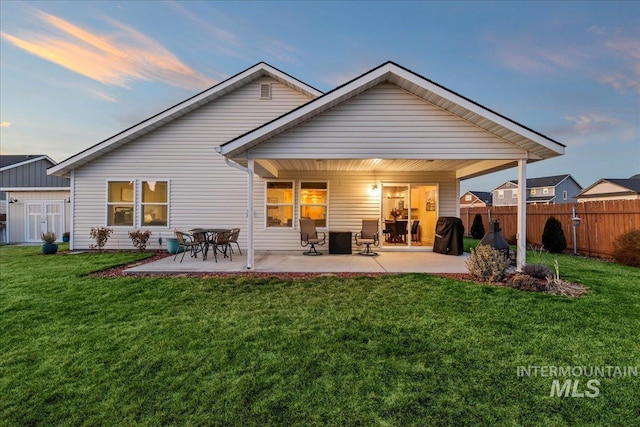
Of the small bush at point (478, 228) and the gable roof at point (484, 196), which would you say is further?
the gable roof at point (484, 196)

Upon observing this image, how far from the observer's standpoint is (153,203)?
1022 cm

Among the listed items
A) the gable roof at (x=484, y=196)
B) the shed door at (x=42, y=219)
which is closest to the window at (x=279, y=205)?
the shed door at (x=42, y=219)

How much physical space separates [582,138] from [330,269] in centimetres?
2260

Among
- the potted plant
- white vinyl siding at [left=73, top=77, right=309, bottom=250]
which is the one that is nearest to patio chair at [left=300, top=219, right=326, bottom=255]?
white vinyl siding at [left=73, top=77, right=309, bottom=250]

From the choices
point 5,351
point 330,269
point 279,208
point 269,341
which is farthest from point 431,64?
point 5,351

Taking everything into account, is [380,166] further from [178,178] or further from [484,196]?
[484,196]

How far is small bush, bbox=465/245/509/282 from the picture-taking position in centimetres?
573

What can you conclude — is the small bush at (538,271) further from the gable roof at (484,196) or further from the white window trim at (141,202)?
the gable roof at (484,196)

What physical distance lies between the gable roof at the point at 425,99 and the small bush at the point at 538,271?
7.98 feet

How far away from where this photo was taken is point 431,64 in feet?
48.0

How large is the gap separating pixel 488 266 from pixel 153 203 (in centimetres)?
1026

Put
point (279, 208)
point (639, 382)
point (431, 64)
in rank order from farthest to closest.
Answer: point (431, 64)
point (279, 208)
point (639, 382)

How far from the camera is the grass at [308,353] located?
86.4 inches

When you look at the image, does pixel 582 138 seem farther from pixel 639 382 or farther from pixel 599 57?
pixel 639 382
